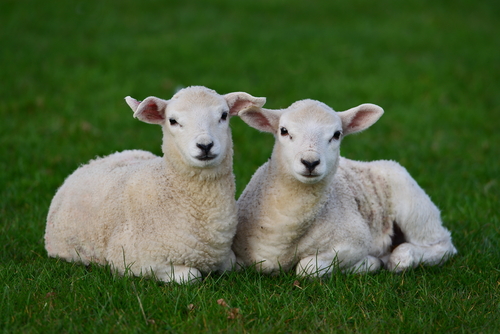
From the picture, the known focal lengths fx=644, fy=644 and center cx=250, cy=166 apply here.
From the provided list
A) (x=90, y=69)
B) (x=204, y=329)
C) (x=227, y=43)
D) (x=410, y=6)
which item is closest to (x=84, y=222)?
(x=204, y=329)

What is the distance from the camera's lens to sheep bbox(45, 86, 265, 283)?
461 cm

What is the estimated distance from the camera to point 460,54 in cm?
1435

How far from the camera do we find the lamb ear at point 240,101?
4945mm

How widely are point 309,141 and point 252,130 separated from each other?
5173mm

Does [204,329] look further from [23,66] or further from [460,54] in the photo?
[460,54]

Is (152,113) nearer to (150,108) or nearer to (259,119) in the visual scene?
(150,108)

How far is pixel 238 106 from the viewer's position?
5051mm

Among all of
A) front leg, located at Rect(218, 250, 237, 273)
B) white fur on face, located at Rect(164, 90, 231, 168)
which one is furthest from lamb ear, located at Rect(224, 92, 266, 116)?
front leg, located at Rect(218, 250, 237, 273)

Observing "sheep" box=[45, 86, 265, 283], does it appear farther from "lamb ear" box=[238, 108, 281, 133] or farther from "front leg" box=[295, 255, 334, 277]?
"front leg" box=[295, 255, 334, 277]

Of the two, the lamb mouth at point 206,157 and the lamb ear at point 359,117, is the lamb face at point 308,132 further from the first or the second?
the lamb mouth at point 206,157

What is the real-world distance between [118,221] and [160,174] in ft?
1.58

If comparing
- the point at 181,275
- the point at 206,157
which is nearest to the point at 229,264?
the point at 181,275

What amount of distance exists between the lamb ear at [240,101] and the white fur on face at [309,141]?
0.77 feet

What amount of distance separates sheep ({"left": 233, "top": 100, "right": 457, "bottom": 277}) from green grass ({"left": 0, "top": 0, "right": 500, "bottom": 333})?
208 millimetres
